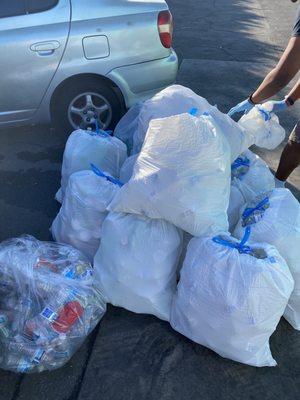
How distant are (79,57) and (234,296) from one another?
8.46 feet

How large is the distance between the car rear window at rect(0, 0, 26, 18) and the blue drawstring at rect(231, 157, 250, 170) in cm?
217

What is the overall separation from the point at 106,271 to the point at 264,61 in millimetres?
5660

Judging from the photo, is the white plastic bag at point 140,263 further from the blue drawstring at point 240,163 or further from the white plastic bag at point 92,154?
the blue drawstring at point 240,163

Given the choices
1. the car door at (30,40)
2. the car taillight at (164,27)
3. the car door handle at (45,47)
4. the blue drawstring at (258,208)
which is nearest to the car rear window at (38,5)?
the car door at (30,40)

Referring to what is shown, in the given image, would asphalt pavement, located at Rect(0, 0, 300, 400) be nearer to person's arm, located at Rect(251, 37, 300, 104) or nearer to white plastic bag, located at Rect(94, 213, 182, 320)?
white plastic bag, located at Rect(94, 213, 182, 320)

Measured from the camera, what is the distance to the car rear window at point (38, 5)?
147 inches

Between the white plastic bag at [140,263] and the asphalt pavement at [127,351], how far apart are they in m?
0.14

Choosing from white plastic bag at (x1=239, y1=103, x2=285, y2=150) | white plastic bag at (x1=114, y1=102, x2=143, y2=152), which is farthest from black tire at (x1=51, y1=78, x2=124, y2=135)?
white plastic bag at (x1=239, y1=103, x2=285, y2=150)

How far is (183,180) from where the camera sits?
237 cm

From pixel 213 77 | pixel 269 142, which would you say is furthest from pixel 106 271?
pixel 213 77

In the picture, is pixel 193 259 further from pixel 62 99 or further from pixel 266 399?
pixel 62 99

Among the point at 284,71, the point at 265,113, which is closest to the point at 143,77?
the point at 265,113

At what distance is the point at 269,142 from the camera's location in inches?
145

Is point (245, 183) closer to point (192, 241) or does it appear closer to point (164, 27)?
point (192, 241)
